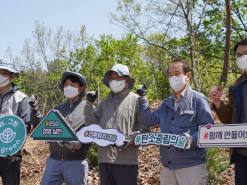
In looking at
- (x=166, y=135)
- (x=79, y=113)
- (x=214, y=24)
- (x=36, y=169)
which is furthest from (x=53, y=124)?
(x=214, y=24)

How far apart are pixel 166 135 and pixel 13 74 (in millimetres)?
2360

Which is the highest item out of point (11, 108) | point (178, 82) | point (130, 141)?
point (178, 82)

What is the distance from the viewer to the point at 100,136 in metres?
4.79

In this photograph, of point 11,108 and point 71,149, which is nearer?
point 71,149

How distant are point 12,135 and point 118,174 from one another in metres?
1.53

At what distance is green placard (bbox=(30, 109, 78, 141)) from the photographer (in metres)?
4.92

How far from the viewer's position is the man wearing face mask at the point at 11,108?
213 inches

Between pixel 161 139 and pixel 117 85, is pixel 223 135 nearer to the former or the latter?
pixel 161 139

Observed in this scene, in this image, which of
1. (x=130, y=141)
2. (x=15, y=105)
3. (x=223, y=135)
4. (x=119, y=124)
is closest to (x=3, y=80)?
(x=15, y=105)

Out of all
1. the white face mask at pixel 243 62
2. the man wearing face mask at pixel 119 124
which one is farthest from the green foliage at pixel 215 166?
the white face mask at pixel 243 62

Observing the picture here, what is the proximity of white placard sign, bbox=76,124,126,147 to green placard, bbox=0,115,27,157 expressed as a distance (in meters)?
0.87

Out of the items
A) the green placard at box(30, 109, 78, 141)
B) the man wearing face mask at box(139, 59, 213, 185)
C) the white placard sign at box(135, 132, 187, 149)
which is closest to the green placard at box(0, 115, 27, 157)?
the green placard at box(30, 109, 78, 141)

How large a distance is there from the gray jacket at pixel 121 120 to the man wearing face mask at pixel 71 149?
22 centimetres

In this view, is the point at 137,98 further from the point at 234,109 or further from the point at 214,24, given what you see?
the point at 214,24
